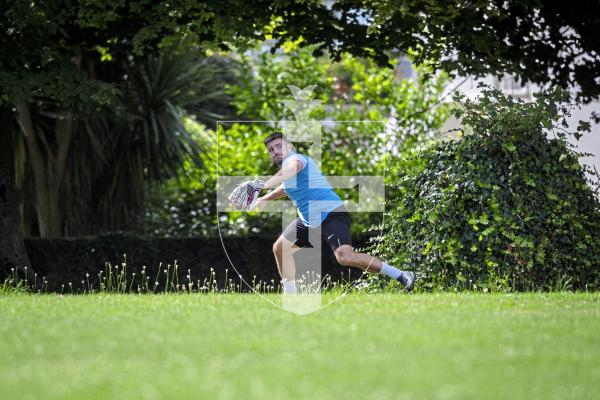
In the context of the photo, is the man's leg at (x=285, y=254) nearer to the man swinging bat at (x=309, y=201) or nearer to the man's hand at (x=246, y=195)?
the man swinging bat at (x=309, y=201)

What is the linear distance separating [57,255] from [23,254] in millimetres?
882

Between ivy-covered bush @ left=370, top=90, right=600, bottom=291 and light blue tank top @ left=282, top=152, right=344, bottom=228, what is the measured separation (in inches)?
64.3

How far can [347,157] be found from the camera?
21719 millimetres

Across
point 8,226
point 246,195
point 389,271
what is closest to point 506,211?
point 389,271

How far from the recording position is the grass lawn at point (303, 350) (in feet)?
15.8

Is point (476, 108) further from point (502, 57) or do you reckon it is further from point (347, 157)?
point (347, 157)

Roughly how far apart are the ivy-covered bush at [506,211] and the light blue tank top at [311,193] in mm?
1632

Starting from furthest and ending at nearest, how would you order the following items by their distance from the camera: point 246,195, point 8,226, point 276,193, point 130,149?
point 130,149
point 8,226
point 276,193
point 246,195

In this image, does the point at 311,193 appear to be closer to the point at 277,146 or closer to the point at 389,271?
the point at 277,146

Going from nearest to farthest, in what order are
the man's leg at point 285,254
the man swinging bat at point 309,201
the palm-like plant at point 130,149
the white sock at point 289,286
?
1. the man swinging bat at point 309,201
2. the white sock at point 289,286
3. the man's leg at point 285,254
4. the palm-like plant at point 130,149

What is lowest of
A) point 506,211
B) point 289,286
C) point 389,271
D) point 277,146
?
point 289,286

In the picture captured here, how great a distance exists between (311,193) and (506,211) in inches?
91.7

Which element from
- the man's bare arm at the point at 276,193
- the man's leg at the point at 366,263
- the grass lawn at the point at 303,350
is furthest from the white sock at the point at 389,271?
the grass lawn at the point at 303,350

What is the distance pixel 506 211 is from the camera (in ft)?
35.8
